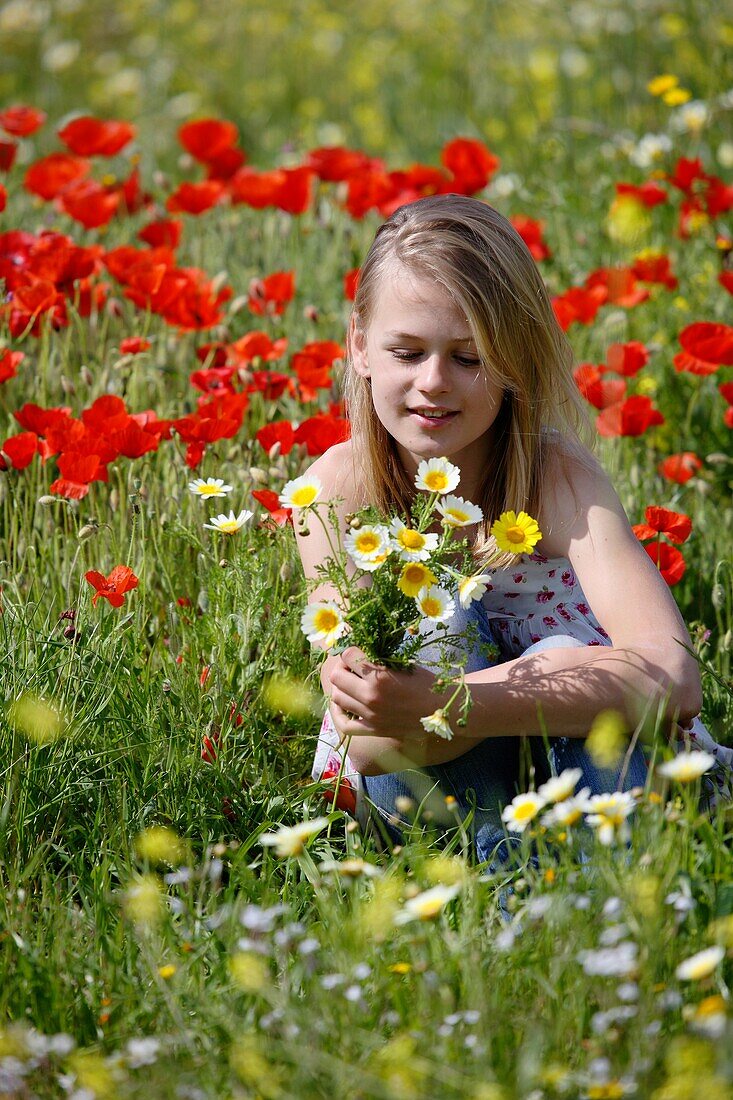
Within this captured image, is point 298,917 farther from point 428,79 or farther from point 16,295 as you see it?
point 428,79

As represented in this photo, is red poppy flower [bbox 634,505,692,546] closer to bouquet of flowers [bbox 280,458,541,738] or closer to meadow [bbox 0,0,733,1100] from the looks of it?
meadow [bbox 0,0,733,1100]

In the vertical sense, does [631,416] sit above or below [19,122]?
below

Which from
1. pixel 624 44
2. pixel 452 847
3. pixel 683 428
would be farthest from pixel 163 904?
pixel 624 44

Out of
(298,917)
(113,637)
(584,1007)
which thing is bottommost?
(298,917)

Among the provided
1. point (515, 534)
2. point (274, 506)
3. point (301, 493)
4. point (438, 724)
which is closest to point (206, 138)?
point (274, 506)

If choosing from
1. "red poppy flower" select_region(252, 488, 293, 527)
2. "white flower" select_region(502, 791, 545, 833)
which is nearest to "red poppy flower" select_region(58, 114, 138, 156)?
"red poppy flower" select_region(252, 488, 293, 527)

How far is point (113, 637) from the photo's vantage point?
2020 millimetres

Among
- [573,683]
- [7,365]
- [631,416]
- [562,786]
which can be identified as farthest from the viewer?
[631,416]

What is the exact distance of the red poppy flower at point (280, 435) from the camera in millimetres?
2271

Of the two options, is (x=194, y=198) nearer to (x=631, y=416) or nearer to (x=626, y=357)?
(x=626, y=357)

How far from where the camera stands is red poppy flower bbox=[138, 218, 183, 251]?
3152mm

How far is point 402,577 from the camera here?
1655mm

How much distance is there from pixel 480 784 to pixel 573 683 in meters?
0.23

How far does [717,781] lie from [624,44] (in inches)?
154
